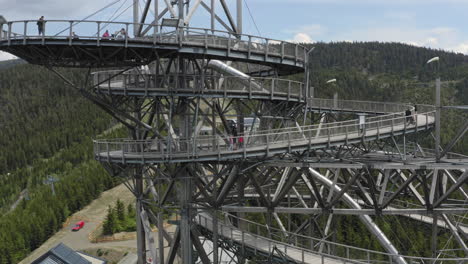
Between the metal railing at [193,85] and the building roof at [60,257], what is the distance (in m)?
20.5

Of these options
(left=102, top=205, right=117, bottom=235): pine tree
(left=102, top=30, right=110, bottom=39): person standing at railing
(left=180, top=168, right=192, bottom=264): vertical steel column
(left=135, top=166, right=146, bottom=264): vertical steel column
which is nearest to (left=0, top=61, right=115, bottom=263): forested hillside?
(left=102, top=205, right=117, bottom=235): pine tree

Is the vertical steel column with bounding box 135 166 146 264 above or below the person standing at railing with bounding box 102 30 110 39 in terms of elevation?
below

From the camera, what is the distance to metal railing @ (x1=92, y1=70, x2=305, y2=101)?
94.1ft

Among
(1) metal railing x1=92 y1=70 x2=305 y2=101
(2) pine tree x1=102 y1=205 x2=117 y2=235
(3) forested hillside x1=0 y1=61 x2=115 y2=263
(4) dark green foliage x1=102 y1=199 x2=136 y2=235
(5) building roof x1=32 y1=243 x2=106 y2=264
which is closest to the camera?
(1) metal railing x1=92 y1=70 x2=305 y2=101

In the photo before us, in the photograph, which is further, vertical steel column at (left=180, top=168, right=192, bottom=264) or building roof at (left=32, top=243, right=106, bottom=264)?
building roof at (left=32, top=243, right=106, bottom=264)

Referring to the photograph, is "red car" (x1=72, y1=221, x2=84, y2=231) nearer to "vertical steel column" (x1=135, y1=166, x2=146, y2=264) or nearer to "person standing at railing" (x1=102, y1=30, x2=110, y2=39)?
"vertical steel column" (x1=135, y1=166, x2=146, y2=264)

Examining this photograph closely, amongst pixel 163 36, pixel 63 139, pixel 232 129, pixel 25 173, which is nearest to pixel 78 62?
pixel 163 36

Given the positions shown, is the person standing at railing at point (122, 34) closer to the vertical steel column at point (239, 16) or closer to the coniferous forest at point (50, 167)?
the vertical steel column at point (239, 16)

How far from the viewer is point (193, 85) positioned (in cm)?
2902

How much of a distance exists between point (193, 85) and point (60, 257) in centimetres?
2506

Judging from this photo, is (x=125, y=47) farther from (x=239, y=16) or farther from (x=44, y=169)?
(x=44, y=169)

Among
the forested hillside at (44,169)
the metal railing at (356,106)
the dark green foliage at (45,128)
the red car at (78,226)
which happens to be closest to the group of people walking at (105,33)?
the metal railing at (356,106)

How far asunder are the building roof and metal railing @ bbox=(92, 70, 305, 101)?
67.3ft

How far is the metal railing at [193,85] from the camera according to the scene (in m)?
28.7
